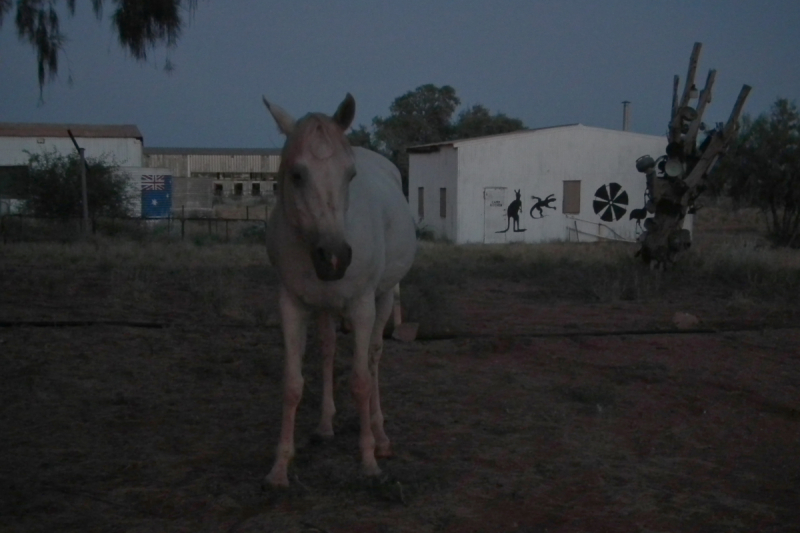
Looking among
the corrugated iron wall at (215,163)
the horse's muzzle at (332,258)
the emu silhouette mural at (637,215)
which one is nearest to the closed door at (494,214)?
the emu silhouette mural at (637,215)

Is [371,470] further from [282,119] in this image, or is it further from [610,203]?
[610,203]

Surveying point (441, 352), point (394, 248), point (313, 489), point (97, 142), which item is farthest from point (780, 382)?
point (97, 142)

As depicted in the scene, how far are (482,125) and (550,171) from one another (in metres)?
24.7

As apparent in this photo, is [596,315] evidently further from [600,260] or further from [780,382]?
[600,260]

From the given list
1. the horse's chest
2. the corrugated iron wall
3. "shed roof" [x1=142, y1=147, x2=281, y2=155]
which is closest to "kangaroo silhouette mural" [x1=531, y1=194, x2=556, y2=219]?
the horse's chest

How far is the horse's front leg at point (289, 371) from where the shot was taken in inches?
173

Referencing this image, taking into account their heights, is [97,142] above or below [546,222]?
above

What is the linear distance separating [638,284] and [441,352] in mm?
6826

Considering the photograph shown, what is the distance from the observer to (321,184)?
3.90 m

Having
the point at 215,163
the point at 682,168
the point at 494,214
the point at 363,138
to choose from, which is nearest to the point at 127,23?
the point at 682,168

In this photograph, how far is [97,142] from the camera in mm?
44281

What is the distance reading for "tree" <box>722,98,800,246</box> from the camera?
24188 millimetres

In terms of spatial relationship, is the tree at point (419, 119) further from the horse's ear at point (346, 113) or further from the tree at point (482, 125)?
the horse's ear at point (346, 113)

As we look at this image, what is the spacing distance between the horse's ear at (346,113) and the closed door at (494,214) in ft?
82.7
